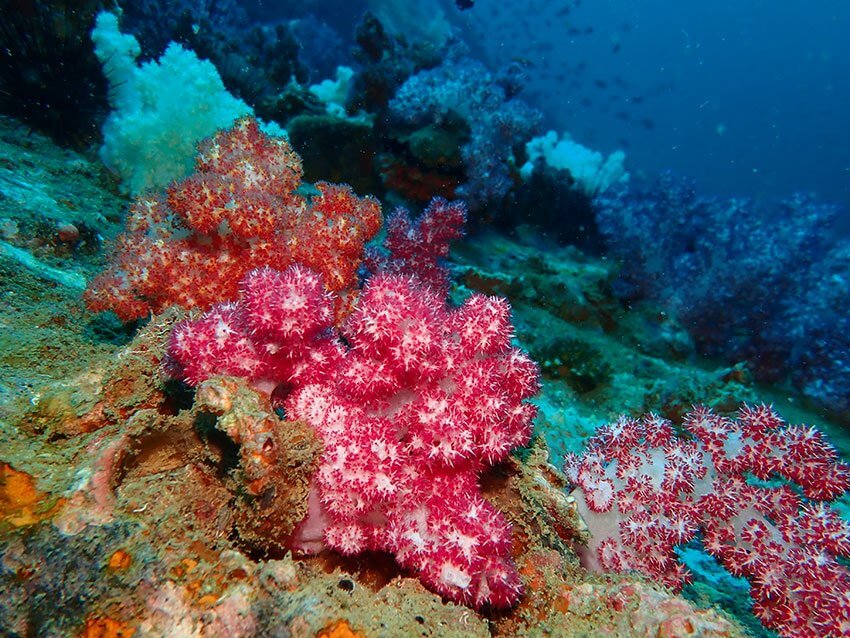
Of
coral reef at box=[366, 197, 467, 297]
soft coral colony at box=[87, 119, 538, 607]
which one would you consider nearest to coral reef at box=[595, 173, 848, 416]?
coral reef at box=[366, 197, 467, 297]

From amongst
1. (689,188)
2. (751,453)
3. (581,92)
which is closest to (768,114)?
(581,92)

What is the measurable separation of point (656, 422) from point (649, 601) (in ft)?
3.48

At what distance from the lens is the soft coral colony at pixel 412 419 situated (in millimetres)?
1871

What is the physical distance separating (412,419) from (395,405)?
0.13 metres

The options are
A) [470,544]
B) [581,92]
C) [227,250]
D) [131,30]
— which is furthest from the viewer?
[581,92]

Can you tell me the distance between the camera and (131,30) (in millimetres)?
9180

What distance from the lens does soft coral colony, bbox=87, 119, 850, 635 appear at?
187 centimetres

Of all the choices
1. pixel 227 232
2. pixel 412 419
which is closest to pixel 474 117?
pixel 227 232

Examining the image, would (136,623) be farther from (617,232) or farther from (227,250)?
(617,232)

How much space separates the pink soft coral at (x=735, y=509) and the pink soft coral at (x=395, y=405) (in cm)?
87

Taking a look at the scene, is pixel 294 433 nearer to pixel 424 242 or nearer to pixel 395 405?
pixel 395 405

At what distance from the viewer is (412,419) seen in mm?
1990

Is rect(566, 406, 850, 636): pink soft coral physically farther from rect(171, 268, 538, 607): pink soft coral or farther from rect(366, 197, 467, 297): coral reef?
rect(366, 197, 467, 297): coral reef

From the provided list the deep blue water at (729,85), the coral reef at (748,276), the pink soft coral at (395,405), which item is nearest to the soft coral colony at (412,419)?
the pink soft coral at (395,405)
